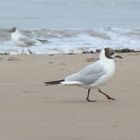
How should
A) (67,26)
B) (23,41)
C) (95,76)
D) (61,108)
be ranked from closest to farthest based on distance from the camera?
(61,108), (95,76), (23,41), (67,26)

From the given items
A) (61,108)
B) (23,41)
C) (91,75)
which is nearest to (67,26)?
(23,41)

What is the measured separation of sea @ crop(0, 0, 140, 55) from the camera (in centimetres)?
1416

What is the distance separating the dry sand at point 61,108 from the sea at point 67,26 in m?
4.02

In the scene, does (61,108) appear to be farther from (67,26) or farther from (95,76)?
(67,26)

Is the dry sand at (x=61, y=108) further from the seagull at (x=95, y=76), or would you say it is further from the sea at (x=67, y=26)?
the sea at (x=67, y=26)

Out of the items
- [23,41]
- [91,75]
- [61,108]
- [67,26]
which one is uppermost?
[91,75]

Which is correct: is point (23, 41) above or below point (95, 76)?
below

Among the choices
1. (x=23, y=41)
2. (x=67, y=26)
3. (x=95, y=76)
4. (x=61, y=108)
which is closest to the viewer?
(x=61, y=108)

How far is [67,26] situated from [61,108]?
12458 mm

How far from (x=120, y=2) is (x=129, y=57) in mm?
21080

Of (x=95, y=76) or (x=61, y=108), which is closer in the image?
(x=61, y=108)

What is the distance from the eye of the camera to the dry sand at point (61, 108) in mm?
5129

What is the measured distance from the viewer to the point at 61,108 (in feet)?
20.6

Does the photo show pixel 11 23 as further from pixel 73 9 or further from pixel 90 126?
pixel 90 126
